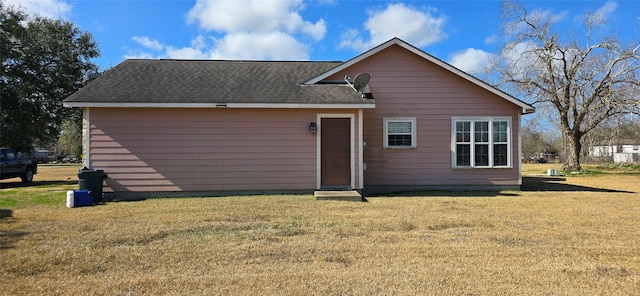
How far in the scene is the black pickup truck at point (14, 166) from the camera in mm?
16547

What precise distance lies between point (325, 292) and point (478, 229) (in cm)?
374

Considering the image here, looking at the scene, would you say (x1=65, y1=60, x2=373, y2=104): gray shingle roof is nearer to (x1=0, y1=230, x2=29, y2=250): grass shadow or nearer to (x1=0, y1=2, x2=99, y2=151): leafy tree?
(x1=0, y1=230, x2=29, y2=250): grass shadow

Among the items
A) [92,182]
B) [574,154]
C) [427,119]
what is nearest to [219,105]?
[92,182]

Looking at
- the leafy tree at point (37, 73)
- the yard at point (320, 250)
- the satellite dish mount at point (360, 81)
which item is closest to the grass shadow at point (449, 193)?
the yard at point (320, 250)

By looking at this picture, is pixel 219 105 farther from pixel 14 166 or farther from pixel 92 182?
pixel 14 166

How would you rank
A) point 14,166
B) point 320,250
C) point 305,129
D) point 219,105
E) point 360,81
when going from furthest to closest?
point 14,166, point 360,81, point 305,129, point 219,105, point 320,250

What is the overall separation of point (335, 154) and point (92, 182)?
6.04 m

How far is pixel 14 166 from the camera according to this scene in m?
17.2

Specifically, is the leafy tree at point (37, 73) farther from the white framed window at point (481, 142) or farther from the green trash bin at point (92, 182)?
the white framed window at point (481, 142)

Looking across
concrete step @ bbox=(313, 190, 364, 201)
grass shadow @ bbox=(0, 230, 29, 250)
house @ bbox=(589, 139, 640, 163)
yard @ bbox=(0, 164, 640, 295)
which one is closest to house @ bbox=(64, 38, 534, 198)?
concrete step @ bbox=(313, 190, 364, 201)

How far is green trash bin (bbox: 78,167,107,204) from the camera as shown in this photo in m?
9.90

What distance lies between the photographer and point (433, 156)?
12.4 m

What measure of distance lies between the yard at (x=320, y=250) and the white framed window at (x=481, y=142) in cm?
353

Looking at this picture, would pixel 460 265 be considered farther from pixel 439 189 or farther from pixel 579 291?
pixel 439 189
